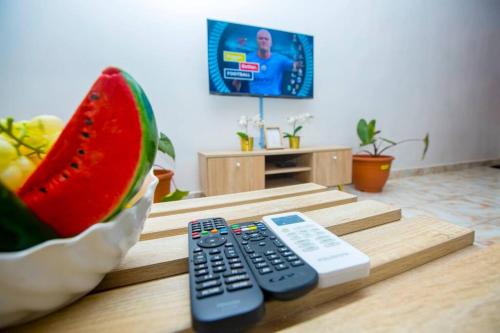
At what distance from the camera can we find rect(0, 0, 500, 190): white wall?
4.82ft

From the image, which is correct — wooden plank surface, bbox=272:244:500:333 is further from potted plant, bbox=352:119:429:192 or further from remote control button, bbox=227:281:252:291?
potted plant, bbox=352:119:429:192

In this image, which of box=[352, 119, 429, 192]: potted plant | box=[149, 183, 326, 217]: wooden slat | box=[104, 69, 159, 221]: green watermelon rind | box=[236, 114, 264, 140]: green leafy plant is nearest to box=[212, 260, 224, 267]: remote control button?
box=[104, 69, 159, 221]: green watermelon rind

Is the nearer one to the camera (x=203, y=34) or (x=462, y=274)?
(x=462, y=274)

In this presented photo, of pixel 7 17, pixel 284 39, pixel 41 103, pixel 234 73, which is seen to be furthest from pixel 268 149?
pixel 7 17

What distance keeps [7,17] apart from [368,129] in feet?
8.16

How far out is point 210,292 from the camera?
0.21 metres

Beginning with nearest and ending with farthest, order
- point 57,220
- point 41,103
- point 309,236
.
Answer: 1. point 57,220
2. point 309,236
3. point 41,103

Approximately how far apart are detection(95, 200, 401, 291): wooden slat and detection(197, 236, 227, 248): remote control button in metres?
0.03

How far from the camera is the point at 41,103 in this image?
1.49 m

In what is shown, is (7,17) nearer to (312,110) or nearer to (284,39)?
(284,39)

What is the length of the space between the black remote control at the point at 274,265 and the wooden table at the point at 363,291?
0.03 metres

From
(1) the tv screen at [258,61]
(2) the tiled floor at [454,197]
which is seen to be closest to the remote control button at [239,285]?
(2) the tiled floor at [454,197]

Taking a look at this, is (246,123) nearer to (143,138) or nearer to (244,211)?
(244,211)

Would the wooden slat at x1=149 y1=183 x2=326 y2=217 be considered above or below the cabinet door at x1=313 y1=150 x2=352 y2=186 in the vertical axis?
above
